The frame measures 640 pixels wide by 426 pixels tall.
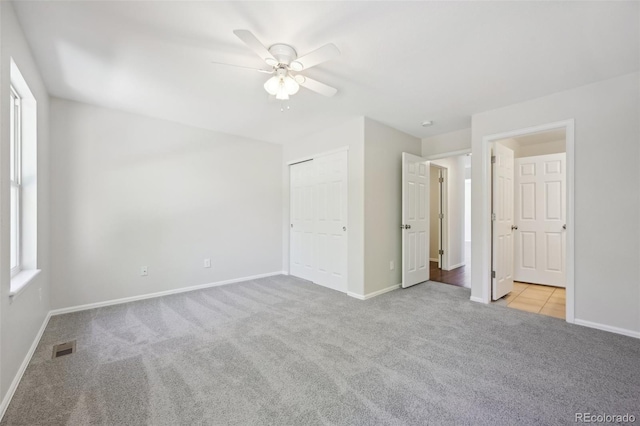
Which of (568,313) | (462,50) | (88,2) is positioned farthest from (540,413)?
(88,2)

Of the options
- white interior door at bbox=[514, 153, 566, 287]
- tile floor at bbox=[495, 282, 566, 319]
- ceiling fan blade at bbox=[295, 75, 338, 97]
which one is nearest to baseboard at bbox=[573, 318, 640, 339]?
tile floor at bbox=[495, 282, 566, 319]

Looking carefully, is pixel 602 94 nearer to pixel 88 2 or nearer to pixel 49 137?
pixel 88 2

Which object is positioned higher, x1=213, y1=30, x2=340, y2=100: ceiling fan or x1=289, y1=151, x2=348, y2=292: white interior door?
x1=213, y1=30, x2=340, y2=100: ceiling fan

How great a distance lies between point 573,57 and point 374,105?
1715 mm

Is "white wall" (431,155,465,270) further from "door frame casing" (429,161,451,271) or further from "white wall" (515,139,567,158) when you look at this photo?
"white wall" (515,139,567,158)

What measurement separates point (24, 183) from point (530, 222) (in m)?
6.34

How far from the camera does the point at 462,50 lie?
2094 mm

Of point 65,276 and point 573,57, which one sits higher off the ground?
point 573,57

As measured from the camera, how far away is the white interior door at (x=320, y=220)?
3.87m

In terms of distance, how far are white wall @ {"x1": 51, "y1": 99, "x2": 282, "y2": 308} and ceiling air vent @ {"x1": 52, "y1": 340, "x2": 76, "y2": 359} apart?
992mm

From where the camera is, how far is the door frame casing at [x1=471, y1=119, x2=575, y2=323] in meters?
2.72

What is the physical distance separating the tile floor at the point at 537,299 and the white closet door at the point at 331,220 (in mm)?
2074

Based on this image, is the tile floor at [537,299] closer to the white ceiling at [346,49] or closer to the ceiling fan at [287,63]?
the white ceiling at [346,49]

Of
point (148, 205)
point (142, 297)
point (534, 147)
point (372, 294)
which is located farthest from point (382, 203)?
point (142, 297)
